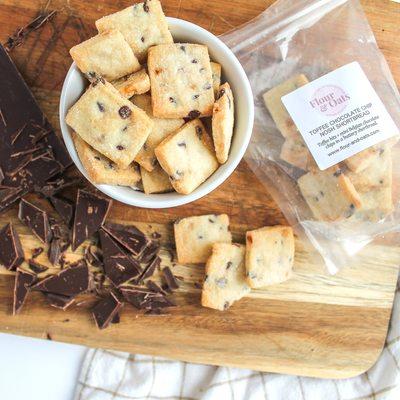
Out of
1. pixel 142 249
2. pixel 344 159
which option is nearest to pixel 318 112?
pixel 344 159

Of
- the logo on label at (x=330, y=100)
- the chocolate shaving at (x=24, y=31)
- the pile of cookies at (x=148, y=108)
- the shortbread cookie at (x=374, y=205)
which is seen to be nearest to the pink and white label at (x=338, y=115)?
the logo on label at (x=330, y=100)

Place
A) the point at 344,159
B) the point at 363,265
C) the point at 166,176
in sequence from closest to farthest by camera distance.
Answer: the point at 166,176
the point at 344,159
the point at 363,265

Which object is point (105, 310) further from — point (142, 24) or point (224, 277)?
point (142, 24)

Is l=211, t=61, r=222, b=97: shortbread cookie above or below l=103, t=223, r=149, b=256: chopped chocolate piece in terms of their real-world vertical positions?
above

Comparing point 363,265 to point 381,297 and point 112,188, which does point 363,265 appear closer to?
point 381,297

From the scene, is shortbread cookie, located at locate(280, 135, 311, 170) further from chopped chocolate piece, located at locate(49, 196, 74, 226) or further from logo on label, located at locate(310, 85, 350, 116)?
chopped chocolate piece, located at locate(49, 196, 74, 226)

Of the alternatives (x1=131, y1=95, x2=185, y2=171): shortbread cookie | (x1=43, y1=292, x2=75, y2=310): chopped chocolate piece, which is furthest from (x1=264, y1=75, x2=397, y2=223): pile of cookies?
(x1=43, y1=292, x2=75, y2=310): chopped chocolate piece

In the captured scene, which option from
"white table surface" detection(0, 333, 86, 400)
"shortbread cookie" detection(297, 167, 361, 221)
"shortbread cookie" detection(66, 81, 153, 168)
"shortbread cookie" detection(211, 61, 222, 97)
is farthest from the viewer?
"white table surface" detection(0, 333, 86, 400)
